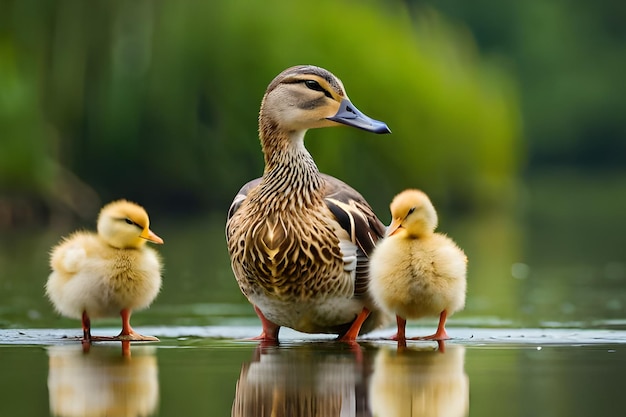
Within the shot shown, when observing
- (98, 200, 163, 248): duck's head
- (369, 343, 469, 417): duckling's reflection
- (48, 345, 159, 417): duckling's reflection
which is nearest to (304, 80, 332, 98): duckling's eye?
(98, 200, 163, 248): duck's head

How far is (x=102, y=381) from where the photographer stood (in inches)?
234

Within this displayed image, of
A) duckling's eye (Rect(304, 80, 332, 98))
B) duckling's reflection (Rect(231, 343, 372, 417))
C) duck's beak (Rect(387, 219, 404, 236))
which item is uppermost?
duckling's eye (Rect(304, 80, 332, 98))

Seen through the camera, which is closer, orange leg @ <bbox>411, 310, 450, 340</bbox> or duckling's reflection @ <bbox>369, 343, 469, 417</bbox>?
duckling's reflection @ <bbox>369, 343, 469, 417</bbox>

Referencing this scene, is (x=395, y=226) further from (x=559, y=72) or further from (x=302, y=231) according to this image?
(x=559, y=72)

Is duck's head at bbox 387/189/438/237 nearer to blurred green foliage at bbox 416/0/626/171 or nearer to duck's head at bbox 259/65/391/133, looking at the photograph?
duck's head at bbox 259/65/391/133

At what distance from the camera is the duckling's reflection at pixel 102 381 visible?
17.4 ft

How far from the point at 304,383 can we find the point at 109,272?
221cm

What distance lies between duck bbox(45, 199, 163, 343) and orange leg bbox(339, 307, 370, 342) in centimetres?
96

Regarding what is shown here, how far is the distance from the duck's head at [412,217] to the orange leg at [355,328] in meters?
0.45

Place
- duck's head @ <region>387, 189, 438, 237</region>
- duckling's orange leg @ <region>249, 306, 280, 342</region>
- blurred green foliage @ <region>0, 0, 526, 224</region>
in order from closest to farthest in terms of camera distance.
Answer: duck's head @ <region>387, 189, 438, 237</region>, duckling's orange leg @ <region>249, 306, 280, 342</region>, blurred green foliage @ <region>0, 0, 526, 224</region>

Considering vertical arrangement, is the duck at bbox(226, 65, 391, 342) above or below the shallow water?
above

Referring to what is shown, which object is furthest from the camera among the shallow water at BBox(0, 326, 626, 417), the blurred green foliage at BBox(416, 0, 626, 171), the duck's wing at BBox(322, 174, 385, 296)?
the blurred green foliage at BBox(416, 0, 626, 171)

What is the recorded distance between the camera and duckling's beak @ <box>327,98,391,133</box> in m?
7.53

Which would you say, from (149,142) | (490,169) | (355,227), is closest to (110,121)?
(149,142)
